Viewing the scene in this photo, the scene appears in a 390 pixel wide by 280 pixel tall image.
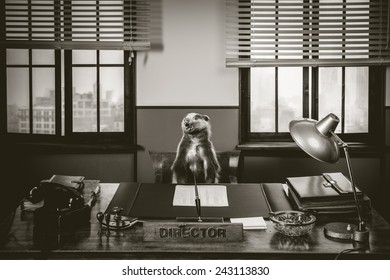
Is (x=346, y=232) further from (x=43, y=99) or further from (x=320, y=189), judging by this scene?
(x=43, y=99)

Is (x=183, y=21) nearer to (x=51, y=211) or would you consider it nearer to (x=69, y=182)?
(x=69, y=182)

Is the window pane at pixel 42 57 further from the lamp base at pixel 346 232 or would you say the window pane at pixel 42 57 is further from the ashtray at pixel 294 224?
the lamp base at pixel 346 232

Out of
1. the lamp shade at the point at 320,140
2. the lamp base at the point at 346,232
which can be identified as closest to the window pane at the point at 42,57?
the lamp shade at the point at 320,140

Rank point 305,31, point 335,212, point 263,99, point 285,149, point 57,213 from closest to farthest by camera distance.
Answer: point 57,213 → point 335,212 → point 305,31 → point 285,149 → point 263,99

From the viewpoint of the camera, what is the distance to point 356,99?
12.7 feet

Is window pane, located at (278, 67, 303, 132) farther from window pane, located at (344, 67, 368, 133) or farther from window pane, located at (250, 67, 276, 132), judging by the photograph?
window pane, located at (344, 67, 368, 133)

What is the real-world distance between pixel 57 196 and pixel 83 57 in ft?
7.14

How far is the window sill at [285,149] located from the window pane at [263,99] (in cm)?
16

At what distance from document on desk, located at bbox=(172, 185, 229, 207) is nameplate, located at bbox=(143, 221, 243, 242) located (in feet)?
1.36

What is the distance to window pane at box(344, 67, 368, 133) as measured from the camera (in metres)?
3.87

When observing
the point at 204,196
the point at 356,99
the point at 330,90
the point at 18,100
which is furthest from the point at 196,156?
the point at 18,100

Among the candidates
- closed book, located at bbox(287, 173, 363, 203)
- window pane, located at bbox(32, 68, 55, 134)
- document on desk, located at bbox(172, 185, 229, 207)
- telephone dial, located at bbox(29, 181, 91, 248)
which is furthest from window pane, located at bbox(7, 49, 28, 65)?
closed book, located at bbox(287, 173, 363, 203)
